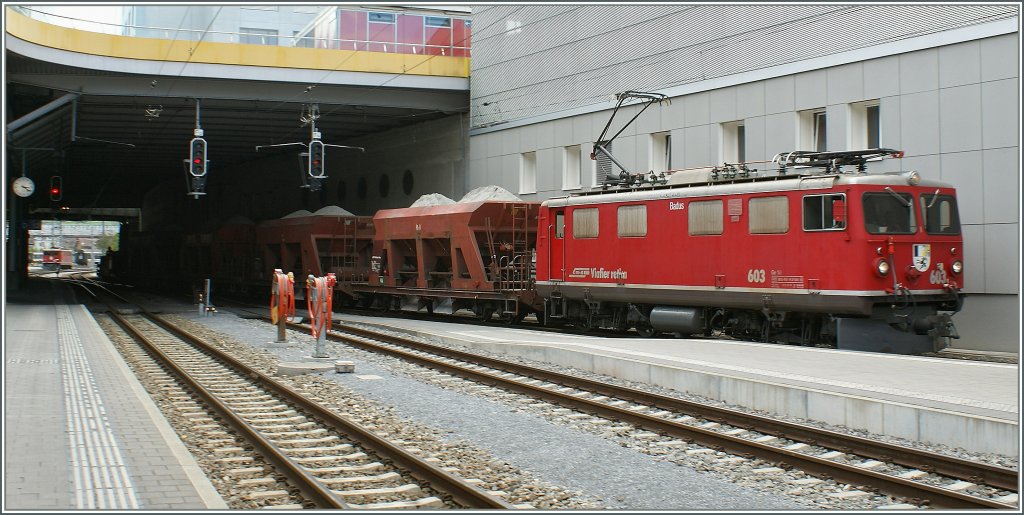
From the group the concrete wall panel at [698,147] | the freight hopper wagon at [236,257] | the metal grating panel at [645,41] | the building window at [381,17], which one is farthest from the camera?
the freight hopper wagon at [236,257]

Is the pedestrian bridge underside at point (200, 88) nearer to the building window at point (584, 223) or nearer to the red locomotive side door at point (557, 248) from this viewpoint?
the red locomotive side door at point (557, 248)

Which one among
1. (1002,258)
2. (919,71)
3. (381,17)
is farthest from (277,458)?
Answer: (381,17)

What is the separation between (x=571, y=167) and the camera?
29.0m

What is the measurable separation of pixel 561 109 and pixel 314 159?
7.77 meters

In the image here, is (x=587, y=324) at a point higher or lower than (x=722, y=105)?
lower

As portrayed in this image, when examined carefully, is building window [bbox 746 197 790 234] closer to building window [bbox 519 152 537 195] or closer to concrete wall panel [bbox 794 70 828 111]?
concrete wall panel [bbox 794 70 828 111]

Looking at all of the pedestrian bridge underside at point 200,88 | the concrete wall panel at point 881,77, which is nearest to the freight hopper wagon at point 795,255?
the concrete wall panel at point 881,77

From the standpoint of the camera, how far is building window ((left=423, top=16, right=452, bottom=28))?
1318 inches

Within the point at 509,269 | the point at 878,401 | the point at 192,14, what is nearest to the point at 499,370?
the point at 878,401

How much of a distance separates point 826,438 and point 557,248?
1197 cm

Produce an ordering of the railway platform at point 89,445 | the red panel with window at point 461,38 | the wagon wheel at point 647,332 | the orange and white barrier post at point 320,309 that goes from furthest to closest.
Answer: the red panel with window at point 461,38 < the wagon wheel at point 647,332 < the orange and white barrier post at point 320,309 < the railway platform at point 89,445

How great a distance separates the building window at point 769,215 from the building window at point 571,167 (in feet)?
42.8

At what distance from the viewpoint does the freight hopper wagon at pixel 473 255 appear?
23062mm

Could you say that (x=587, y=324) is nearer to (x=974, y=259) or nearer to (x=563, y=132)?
(x=974, y=259)
